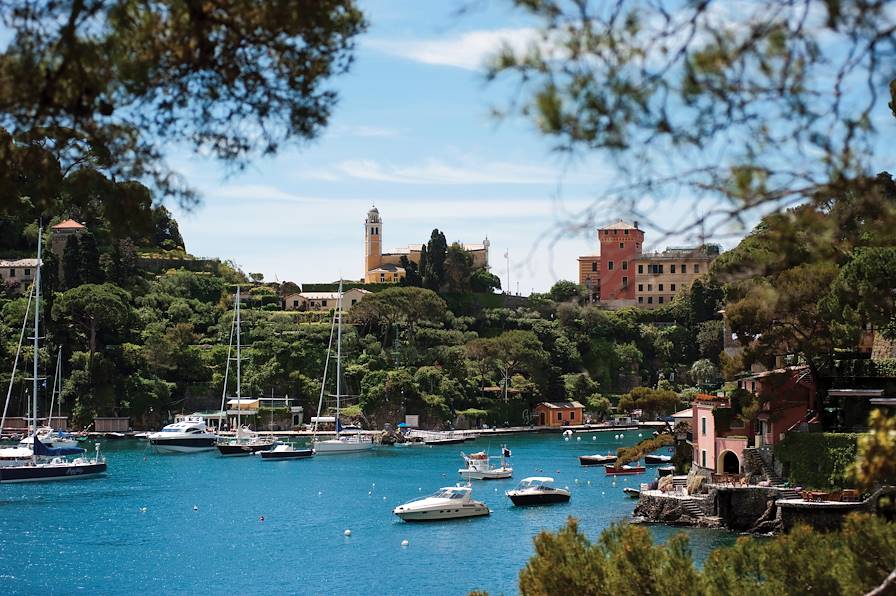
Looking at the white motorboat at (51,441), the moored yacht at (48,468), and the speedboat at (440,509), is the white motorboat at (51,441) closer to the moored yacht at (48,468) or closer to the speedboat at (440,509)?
the moored yacht at (48,468)

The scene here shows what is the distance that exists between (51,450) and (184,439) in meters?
15.4

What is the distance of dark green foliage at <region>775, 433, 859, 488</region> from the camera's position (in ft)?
124

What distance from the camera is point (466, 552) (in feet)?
128

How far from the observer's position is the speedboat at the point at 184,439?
264 feet

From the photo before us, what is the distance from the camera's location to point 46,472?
62.7 metres

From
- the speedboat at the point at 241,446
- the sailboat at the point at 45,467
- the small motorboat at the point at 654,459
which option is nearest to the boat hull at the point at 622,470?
the small motorboat at the point at 654,459

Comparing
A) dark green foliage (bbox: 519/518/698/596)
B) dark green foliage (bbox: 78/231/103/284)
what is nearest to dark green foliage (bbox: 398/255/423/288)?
dark green foliage (bbox: 78/231/103/284)

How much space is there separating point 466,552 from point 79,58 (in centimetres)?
3136

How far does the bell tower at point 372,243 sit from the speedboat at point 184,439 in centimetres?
5071

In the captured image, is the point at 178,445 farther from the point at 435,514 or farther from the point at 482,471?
the point at 435,514

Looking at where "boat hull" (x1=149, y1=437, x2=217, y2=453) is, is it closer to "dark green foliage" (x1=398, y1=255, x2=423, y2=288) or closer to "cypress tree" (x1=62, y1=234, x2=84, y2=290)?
"cypress tree" (x1=62, y1=234, x2=84, y2=290)

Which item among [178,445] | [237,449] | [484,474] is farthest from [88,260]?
[484,474]

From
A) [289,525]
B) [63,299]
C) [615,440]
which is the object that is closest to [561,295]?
[615,440]

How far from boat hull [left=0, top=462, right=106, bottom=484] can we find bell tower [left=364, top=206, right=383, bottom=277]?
231 feet
